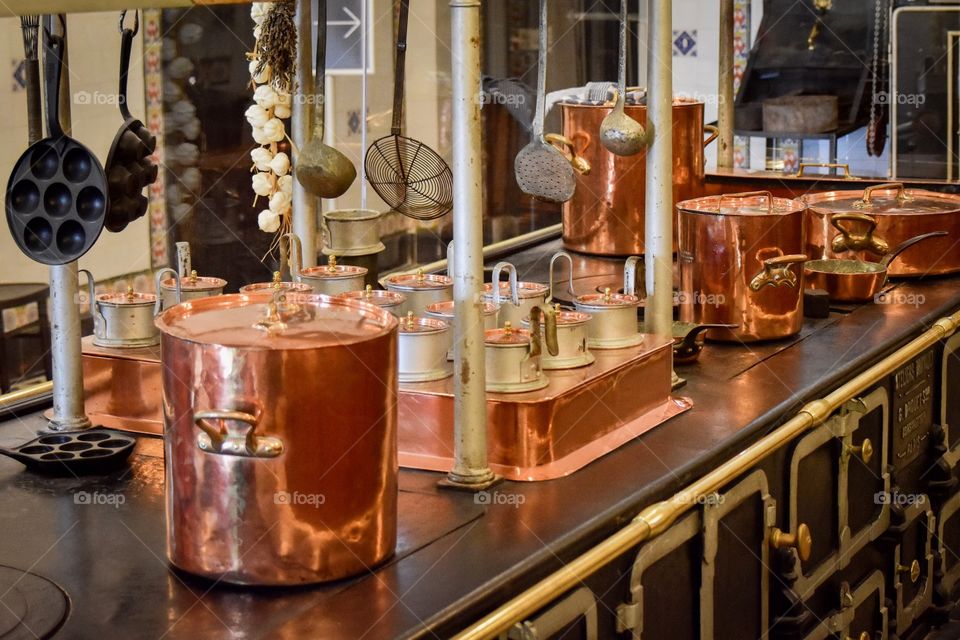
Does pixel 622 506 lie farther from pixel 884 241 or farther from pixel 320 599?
pixel 884 241

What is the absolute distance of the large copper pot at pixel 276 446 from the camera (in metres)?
1.50

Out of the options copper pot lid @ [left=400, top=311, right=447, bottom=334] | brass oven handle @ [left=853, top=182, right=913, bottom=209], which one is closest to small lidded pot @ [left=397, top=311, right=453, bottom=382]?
copper pot lid @ [left=400, top=311, right=447, bottom=334]

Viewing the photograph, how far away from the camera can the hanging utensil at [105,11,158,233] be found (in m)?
1.67

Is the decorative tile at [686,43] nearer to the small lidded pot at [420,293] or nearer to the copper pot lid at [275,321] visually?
the small lidded pot at [420,293]

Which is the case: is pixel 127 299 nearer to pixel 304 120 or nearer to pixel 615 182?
pixel 304 120

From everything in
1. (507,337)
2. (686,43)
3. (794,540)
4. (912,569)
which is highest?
(686,43)

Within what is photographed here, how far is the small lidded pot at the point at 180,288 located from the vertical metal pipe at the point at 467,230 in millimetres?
507

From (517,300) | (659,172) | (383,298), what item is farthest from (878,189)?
(383,298)

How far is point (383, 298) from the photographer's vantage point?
215 centimetres

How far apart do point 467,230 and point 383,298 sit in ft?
1.32

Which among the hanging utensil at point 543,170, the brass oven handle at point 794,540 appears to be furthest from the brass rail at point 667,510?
the hanging utensil at point 543,170

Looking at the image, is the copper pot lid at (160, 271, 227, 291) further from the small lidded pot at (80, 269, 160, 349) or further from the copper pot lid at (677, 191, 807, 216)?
the copper pot lid at (677, 191, 807, 216)

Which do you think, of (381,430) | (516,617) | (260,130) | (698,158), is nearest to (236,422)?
(381,430)

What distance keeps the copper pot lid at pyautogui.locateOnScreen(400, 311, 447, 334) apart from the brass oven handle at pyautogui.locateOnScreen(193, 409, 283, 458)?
529 mm
